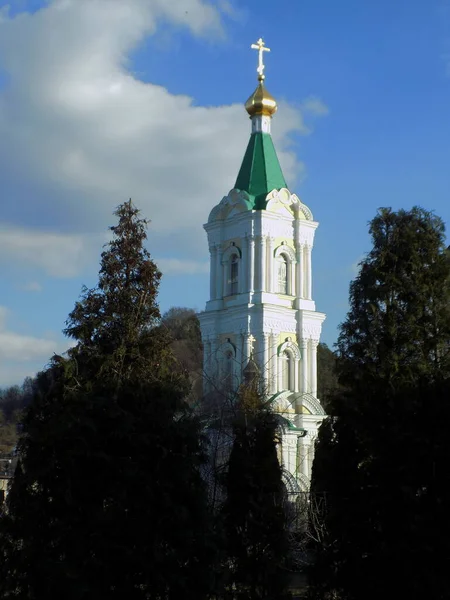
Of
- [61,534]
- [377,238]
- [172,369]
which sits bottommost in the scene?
[61,534]

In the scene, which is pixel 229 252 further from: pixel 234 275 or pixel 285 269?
pixel 285 269

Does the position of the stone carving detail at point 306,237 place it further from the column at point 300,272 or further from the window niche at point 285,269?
the window niche at point 285,269

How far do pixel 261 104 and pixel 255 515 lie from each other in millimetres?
28631

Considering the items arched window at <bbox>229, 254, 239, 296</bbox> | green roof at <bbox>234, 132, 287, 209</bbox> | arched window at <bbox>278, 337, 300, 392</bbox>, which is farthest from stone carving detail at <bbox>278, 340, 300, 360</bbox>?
green roof at <bbox>234, 132, 287, 209</bbox>

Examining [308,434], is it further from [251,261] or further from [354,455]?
[354,455]

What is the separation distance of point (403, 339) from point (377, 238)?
7.37 feet

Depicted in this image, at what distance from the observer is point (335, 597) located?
12727 millimetres

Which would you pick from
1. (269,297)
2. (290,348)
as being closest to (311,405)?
(290,348)

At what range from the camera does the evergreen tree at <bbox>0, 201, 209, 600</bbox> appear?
10547 mm

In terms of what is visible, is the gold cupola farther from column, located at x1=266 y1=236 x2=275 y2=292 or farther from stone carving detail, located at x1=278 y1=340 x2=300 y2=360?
stone carving detail, located at x1=278 y1=340 x2=300 y2=360

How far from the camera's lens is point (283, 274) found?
37344 millimetres

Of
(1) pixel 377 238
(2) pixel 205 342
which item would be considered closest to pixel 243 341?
(2) pixel 205 342

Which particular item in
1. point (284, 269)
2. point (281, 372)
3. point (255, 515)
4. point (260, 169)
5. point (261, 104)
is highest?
point (261, 104)

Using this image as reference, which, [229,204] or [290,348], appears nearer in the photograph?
[290,348]
